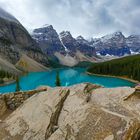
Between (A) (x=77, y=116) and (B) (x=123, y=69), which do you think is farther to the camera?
(B) (x=123, y=69)

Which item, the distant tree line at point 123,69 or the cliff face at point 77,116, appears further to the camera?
the distant tree line at point 123,69

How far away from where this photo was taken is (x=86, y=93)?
43.0 ft

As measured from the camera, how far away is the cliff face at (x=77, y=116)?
9.64 m

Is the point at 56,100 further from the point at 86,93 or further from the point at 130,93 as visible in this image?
the point at 130,93

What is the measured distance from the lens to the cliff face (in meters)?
9.64

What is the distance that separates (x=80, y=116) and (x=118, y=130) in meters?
1.94

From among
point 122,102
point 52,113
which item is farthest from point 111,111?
point 52,113

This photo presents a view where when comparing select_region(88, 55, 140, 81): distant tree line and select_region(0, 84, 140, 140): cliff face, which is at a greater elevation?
select_region(0, 84, 140, 140): cliff face

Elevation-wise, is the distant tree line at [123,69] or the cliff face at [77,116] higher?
the cliff face at [77,116]

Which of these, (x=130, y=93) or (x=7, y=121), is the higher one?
(x=130, y=93)

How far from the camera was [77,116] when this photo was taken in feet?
35.5

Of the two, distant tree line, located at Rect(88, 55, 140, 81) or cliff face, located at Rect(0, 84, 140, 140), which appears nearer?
cliff face, located at Rect(0, 84, 140, 140)

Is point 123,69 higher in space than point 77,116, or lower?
lower

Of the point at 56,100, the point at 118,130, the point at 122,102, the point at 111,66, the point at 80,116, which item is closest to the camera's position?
the point at 118,130
